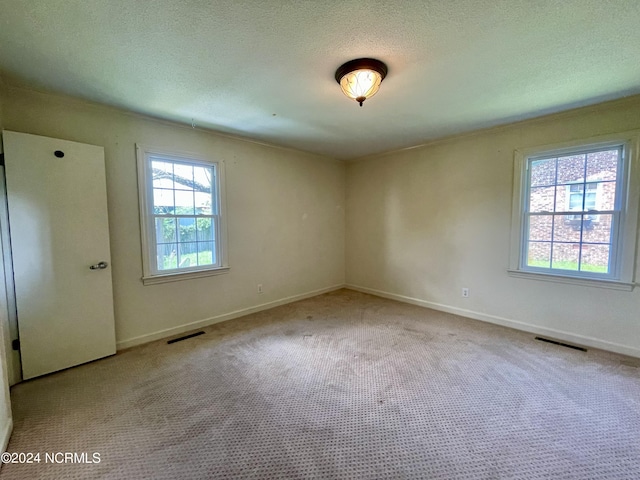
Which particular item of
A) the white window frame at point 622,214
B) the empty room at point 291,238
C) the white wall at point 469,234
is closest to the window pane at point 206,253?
the empty room at point 291,238

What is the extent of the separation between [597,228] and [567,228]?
0.76ft

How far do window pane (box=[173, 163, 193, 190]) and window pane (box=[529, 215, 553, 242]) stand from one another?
13.5ft

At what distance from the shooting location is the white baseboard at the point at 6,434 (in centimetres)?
156

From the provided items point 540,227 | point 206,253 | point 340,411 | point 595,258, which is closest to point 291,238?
point 206,253

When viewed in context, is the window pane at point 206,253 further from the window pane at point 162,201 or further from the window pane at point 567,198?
the window pane at point 567,198

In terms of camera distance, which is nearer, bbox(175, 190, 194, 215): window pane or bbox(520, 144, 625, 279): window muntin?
bbox(520, 144, 625, 279): window muntin

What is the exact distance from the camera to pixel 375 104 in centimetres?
265

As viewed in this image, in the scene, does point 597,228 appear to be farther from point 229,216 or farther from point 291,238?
point 229,216

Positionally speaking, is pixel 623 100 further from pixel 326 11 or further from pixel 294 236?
pixel 294 236

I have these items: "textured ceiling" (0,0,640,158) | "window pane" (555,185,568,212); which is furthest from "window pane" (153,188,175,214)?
"window pane" (555,185,568,212)

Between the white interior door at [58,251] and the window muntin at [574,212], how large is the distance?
15.2 feet

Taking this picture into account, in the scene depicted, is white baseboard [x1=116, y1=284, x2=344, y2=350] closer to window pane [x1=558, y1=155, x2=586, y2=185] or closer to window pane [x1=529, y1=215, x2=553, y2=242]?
window pane [x1=529, y1=215, x2=553, y2=242]

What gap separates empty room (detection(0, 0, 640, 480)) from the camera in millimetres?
1546

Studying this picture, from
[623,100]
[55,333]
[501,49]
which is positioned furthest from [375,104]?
[55,333]
